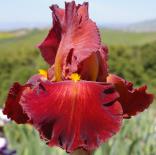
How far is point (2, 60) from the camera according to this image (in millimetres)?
12242

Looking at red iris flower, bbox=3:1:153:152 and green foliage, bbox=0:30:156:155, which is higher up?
red iris flower, bbox=3:1:153:152

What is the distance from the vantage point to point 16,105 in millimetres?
1197

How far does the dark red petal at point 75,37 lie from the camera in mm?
1192

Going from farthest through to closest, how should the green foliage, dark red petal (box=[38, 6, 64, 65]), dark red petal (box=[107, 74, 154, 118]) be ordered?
the green foliage → dark red petal (box=[38, 6, 64, 65]) → dark red petal (box=[107, 74, 154, 118])

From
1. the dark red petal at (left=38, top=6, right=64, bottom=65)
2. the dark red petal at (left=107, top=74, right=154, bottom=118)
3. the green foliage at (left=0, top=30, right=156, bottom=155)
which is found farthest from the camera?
the green foliage at (left=0, top=30, right=156, bottom=155)

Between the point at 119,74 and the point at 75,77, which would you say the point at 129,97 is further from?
the point at 119,74

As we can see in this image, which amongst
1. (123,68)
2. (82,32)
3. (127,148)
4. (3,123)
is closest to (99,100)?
(82,32)

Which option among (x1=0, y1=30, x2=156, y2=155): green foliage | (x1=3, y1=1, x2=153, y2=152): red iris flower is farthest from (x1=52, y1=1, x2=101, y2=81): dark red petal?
(x1=0, y1=30, x2=156, y2=155): green foliage

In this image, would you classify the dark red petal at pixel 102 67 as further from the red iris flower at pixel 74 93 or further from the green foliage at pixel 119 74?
the green foliage at pixel 119 74

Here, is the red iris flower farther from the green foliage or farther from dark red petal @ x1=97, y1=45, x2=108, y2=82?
the green foliage

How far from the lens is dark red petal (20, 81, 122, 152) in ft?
3.44

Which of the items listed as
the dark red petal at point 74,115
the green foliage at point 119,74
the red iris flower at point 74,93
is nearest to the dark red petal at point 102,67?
the red iris flower at point 74,93

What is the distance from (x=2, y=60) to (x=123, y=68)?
2972 mm

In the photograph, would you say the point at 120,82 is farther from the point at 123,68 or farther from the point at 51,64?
the point at 123,68
